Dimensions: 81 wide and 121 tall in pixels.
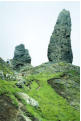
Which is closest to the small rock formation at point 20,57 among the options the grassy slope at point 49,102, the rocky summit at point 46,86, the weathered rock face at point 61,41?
the rocky summit at point 46,86

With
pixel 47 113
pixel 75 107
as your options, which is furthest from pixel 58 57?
pixel 47 113

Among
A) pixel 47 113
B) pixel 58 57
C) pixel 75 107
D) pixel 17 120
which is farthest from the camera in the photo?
pixel 58 57

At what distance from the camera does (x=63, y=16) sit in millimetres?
122688

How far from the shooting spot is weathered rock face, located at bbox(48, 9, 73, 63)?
11506 cm

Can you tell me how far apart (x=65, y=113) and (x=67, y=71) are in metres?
37.0

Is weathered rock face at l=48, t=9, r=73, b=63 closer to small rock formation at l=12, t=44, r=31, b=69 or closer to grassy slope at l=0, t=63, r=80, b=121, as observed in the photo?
small rock formation at l=12, t=44, r=31, b=69

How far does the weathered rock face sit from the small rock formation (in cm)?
1397

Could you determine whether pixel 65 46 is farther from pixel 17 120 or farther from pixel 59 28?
pixel 17 120

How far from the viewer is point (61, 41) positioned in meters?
117

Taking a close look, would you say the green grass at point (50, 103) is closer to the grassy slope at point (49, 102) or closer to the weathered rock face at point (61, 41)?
the grassy slope at point (49, 102)

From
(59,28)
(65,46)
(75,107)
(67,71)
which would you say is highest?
(59,28)

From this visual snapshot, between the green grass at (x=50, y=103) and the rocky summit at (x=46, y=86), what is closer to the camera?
the rocky summit at (x=46, y=86)

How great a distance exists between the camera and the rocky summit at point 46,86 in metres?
33.0

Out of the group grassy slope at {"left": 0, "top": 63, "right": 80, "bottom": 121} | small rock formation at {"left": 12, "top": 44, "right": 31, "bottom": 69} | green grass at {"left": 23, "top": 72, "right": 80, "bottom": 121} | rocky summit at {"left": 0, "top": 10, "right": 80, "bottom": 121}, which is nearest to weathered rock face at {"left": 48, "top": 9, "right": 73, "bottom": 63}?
rocky summit at {"left": 0, "top": 10, "right": 80, "bottom": 121}
